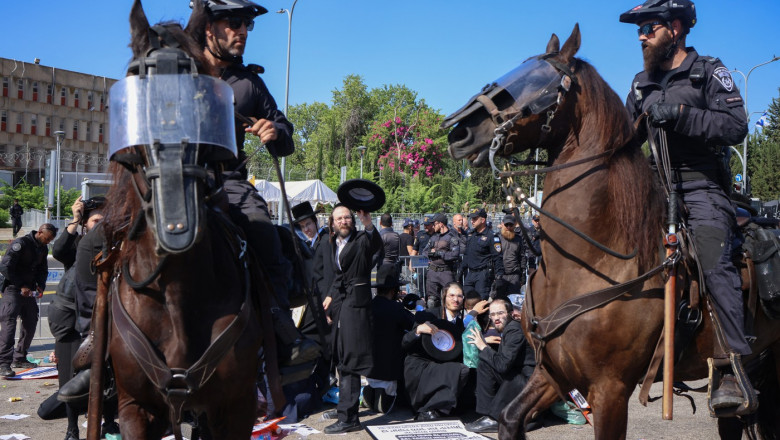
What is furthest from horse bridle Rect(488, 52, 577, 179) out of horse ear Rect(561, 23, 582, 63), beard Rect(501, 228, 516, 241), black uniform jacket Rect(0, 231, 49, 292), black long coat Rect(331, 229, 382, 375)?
beard Rect(501, 228, 516, 241)

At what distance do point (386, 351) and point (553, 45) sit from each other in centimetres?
462

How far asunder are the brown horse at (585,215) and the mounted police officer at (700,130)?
0.33 m

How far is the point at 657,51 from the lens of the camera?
4.64 m

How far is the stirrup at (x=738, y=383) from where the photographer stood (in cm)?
416

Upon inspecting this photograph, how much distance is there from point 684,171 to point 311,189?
28.6 meters

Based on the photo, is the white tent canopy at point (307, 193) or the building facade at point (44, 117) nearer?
the white tent canopy at point (307, 193)

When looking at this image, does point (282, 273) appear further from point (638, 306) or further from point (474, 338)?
point (474, 338)

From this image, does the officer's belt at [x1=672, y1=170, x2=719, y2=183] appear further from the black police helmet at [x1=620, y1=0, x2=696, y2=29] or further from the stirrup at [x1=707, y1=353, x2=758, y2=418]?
the stirrup at [x1=707, y1=353, x2=758, y2=418]

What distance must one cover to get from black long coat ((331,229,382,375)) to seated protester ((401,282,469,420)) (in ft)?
1.84

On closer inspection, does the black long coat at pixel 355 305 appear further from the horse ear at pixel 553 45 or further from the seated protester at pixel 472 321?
the horse ear at pixel 553 45

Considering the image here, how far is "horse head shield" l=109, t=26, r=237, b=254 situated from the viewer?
2.87m

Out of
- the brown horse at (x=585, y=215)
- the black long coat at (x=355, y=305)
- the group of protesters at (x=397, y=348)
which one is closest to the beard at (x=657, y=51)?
the brown horse at (x=585, y=215)

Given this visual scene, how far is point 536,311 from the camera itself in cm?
437

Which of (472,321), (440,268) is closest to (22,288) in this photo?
(472,321)
